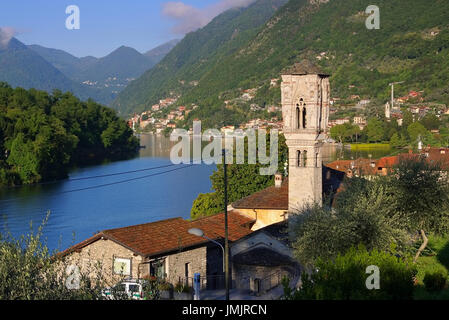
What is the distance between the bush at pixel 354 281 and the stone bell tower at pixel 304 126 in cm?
764

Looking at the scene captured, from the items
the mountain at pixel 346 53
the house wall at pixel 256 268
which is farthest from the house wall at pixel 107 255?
the mountain at pixel 346 53

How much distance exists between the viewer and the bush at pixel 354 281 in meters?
9.93

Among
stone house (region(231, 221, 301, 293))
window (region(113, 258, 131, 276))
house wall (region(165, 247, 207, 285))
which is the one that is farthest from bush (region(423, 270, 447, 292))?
window (region(113, 258, 131, 276))

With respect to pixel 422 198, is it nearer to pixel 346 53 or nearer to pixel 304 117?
pixel 304 117

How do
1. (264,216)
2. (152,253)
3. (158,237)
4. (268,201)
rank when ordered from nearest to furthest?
1. (152,253)
2. (158,237)
3. (264,216)
4. (268,201)

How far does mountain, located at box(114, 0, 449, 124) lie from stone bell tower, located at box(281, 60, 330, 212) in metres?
81.9

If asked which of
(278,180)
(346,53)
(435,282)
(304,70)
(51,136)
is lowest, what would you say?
(435,282)

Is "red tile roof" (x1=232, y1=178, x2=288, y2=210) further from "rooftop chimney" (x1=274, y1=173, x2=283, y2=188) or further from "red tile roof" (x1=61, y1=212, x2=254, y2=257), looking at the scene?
"red tile roof" (x1=61, y1=212, x2=254, y2=257)

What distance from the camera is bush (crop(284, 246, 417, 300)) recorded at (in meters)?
9.93

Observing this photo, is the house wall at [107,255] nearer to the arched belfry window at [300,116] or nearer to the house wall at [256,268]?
the house wall at [256,268]

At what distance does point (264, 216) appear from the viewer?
22062 millimetres

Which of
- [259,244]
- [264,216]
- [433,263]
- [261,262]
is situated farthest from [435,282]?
[264,216]

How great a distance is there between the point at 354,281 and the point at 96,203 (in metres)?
32.5

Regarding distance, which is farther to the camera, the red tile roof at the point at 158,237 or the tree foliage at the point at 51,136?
the tree foliage at the point at 51,136
